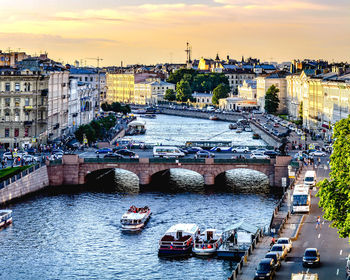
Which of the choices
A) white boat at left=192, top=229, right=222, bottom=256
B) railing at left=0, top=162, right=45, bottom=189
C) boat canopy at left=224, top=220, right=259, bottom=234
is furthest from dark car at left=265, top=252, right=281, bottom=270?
railing at left=0, top=162, right=45, bottom=189

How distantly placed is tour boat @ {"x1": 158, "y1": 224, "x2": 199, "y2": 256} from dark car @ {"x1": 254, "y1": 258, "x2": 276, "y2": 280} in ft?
36.9

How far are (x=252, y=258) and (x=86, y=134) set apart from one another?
62.2 metres

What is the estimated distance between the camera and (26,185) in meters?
72.7

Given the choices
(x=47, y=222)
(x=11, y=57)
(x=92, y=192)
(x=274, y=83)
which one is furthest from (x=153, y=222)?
(x=274, y=83)

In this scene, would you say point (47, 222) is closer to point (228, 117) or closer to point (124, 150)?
point (124, 150)

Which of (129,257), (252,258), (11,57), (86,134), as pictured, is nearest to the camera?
(252,258)

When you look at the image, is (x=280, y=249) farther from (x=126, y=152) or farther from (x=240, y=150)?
(x=240, y=150)

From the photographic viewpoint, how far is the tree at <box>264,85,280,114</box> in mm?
171500

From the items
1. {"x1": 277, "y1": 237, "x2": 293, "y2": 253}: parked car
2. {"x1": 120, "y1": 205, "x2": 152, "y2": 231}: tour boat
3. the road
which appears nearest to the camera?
the road

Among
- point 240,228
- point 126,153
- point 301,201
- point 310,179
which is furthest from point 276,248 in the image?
point 126,153

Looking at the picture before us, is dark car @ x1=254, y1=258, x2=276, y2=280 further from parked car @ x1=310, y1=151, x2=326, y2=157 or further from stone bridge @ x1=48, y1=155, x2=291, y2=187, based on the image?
parked car @ x1=310, y1=151, x2=326, y2=157

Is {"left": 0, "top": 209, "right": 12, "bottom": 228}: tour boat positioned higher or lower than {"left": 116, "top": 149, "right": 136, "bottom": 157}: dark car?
lower

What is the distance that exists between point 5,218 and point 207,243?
1597cm

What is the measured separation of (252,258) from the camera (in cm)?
4566
